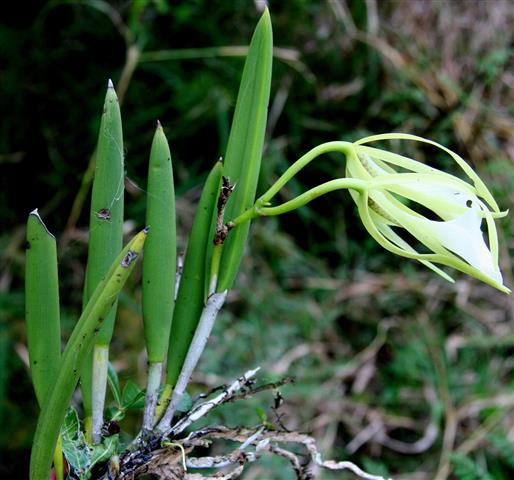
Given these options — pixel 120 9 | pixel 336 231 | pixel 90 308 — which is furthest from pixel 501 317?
pixel 90 308

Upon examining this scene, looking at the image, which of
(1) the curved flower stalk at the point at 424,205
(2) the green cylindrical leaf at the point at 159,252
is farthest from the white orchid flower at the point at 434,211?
(2) the green cylindrical leaf at the point at 159,252

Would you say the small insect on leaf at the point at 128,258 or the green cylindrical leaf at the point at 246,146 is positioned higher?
the green cylindrical leaf at the point at 246,146

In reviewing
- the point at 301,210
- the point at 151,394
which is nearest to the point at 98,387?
the point at 151,394

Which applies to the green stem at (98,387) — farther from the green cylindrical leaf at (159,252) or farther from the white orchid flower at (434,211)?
the white orchid flower at (434,211)

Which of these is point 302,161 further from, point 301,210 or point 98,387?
point 301,210

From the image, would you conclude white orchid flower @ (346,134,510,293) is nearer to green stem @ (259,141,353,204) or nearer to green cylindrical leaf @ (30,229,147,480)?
green stem @ (259,141,353,204)

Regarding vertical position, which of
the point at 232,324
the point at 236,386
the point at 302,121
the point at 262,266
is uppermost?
the point at 302,121

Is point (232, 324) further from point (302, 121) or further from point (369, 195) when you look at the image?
point (369, 195)
